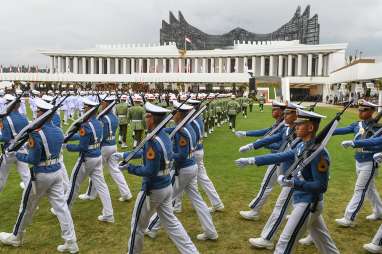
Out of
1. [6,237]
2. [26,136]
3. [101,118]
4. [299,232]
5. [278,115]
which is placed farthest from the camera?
[101,118]

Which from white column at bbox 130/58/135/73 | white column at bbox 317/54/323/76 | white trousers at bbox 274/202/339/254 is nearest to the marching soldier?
white trousers at bbox 274/202/339/254

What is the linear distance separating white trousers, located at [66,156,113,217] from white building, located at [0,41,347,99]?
224ft

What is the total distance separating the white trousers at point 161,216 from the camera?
17.6 feet

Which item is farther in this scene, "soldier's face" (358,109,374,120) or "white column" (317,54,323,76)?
"white column" (317,54,323,76)

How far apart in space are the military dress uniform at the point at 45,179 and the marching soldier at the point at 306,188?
2691mm

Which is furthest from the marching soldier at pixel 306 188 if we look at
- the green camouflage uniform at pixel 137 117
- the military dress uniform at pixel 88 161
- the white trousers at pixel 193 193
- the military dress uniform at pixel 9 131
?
the green camouflage uniform at pixel 137 117

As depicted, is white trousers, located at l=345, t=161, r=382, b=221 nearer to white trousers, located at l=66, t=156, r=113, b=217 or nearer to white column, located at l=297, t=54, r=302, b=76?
white trousers, located at l=66, t=156, r=113, b=217

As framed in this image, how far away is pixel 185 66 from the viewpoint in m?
105

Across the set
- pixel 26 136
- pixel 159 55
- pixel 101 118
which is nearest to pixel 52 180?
pixel 26 136

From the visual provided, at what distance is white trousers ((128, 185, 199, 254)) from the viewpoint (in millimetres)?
5367

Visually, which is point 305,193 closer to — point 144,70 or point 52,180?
point 52,180

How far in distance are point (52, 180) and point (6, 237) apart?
1.31 metres

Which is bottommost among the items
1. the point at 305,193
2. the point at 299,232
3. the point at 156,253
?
the point at 156,253

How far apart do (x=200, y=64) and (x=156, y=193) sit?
323 ft
